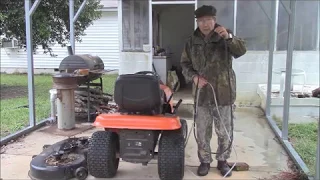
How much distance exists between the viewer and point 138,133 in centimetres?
309

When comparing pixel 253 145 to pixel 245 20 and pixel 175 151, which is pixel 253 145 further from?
pixel 245 20

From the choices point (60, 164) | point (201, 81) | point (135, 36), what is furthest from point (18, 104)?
point (201, 81)

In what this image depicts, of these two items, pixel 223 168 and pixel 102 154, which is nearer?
pixel 102 154

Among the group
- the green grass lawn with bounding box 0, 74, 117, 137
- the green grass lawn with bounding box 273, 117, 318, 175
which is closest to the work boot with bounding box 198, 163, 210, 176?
the green grass lawn with bounding box 273, 117, 318, 175

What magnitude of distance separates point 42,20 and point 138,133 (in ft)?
19.2

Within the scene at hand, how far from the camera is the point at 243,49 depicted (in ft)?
10.3

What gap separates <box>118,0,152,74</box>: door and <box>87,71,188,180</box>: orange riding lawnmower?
4242 mm

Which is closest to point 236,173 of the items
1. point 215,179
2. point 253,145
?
point 215,179

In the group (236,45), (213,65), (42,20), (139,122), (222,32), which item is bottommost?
(139,122)

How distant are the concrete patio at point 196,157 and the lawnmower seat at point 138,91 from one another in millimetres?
801

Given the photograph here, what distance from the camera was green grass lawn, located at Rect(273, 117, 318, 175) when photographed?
3.97m

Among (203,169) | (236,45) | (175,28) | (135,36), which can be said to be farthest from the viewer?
(175,28)

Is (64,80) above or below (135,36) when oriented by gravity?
below

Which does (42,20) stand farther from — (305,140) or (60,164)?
(305,140)
